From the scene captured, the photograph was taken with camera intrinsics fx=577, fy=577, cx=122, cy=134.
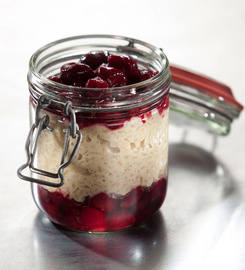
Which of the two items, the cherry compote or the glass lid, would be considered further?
the glass lid

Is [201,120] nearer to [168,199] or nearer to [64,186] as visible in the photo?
[168,199]

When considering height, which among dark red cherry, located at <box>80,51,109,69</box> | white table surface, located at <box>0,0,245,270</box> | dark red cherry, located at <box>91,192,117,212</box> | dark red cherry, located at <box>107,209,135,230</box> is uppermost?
dark red cherry, located at <box>80,51,109,69</box>

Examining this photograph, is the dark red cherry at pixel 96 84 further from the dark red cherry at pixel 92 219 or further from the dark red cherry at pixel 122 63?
the dark red cherry at pixel 92 219

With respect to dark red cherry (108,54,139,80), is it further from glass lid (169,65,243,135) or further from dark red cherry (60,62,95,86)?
glass lid (169,65,243,135)

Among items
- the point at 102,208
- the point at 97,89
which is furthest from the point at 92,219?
the point at 97,89

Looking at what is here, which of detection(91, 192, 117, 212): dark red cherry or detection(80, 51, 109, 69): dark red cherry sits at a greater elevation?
detection(80, 51, 109, 69): dark red cherry

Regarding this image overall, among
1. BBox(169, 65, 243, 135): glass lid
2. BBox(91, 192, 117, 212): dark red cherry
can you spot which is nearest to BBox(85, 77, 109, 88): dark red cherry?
BBox(91, 192, 117, 212): dark red cherry

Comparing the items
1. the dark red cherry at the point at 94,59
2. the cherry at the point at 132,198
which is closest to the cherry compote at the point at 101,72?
the dark red cherry at the point at 94,59

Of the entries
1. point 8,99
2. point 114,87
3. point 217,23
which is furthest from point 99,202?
point 217,23
